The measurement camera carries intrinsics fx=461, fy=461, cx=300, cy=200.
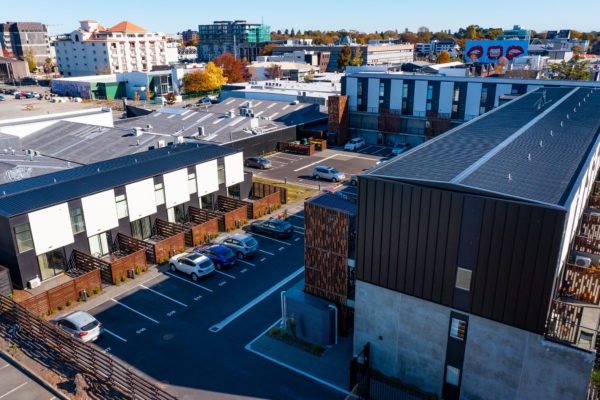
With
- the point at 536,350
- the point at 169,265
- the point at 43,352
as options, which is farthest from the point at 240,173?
the point at 536,350

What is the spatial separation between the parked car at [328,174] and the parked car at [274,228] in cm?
1360

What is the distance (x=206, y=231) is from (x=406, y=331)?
18.5 metres

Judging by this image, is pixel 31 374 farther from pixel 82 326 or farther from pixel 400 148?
Result: pixel 400 148

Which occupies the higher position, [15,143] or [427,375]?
[15,143]

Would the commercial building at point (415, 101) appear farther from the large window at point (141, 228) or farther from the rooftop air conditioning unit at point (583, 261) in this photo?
the large window at point (141, 228)

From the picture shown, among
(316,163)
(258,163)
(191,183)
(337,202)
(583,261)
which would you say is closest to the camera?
(583,261)

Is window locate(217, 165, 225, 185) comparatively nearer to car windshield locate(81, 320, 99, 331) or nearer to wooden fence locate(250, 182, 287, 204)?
wooden fence locate(250, 182, 287, 204)

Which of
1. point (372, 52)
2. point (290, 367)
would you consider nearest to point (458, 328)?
point (290, 367)

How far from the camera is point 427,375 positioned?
18.7 meters

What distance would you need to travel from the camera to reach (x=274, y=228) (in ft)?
110

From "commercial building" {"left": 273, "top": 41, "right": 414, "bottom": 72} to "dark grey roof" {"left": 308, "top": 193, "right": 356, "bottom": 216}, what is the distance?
12993 cm

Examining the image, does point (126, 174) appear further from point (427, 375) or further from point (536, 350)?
point (536, 350)

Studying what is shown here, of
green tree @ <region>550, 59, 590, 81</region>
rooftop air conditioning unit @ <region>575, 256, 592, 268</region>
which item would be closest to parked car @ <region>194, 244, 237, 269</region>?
rooftop air conditioning unit @ <region>575, 256, 592, 268</region>

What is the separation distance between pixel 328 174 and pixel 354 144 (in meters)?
14.5
